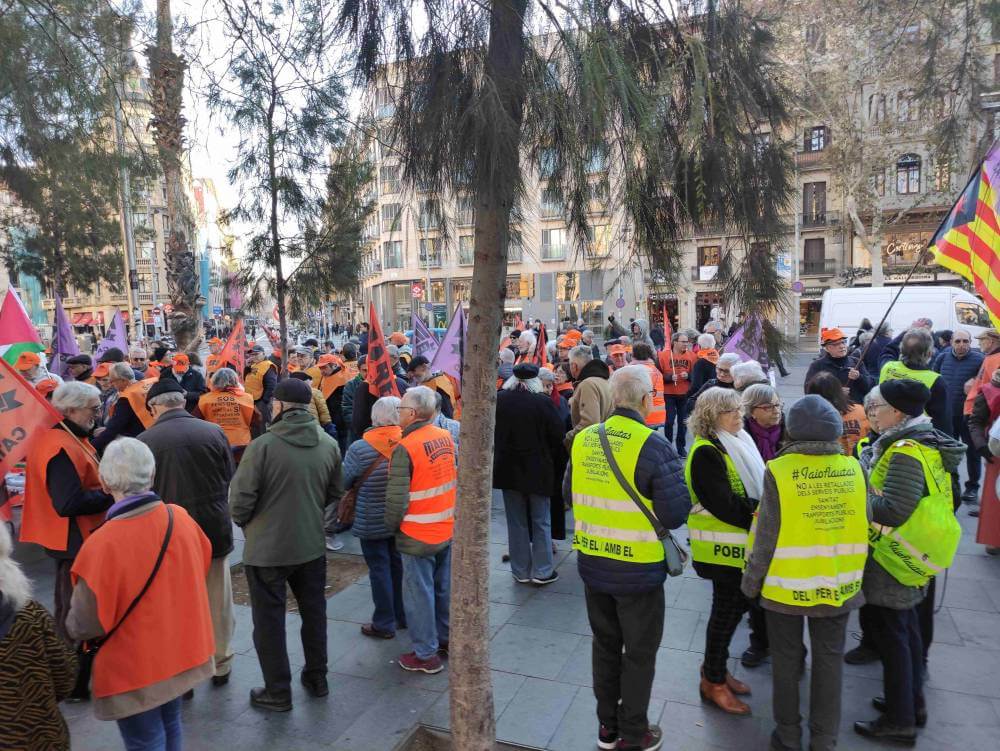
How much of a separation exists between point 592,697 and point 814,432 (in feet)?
6.68

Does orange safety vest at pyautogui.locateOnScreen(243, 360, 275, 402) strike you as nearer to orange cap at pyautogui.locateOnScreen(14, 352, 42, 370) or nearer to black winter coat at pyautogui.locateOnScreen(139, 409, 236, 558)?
orange cap at pyautogui.locateOnScreen(14, 352, 42, 370)

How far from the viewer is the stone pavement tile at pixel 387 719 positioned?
363 cm

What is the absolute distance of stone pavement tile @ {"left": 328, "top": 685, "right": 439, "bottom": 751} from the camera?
3631 millimetres

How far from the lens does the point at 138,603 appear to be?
2.87m

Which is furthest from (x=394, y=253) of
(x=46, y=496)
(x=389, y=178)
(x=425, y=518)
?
(x=46, y=496)

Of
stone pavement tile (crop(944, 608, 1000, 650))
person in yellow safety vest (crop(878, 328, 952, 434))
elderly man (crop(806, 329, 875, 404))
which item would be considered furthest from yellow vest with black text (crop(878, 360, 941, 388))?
stone pavement tile (crop(944, 608, 1000, 650))

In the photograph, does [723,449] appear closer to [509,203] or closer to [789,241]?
[789,241]

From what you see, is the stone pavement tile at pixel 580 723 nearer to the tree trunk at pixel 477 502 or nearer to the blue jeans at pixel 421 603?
the tree trunk at pixel 477 502

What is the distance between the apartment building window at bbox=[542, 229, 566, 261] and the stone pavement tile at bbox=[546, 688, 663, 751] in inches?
98.3

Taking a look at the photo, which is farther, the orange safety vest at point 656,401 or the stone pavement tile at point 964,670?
the orange safety vest at point 656,401

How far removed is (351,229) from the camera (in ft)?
21.0

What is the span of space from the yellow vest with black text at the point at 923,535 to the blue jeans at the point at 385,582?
304cm

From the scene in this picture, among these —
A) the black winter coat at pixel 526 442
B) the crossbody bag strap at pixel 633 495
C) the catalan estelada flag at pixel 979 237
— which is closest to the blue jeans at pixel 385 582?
the black winter coat at pixel 526 442

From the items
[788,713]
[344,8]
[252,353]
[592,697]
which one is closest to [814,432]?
[788,713]
